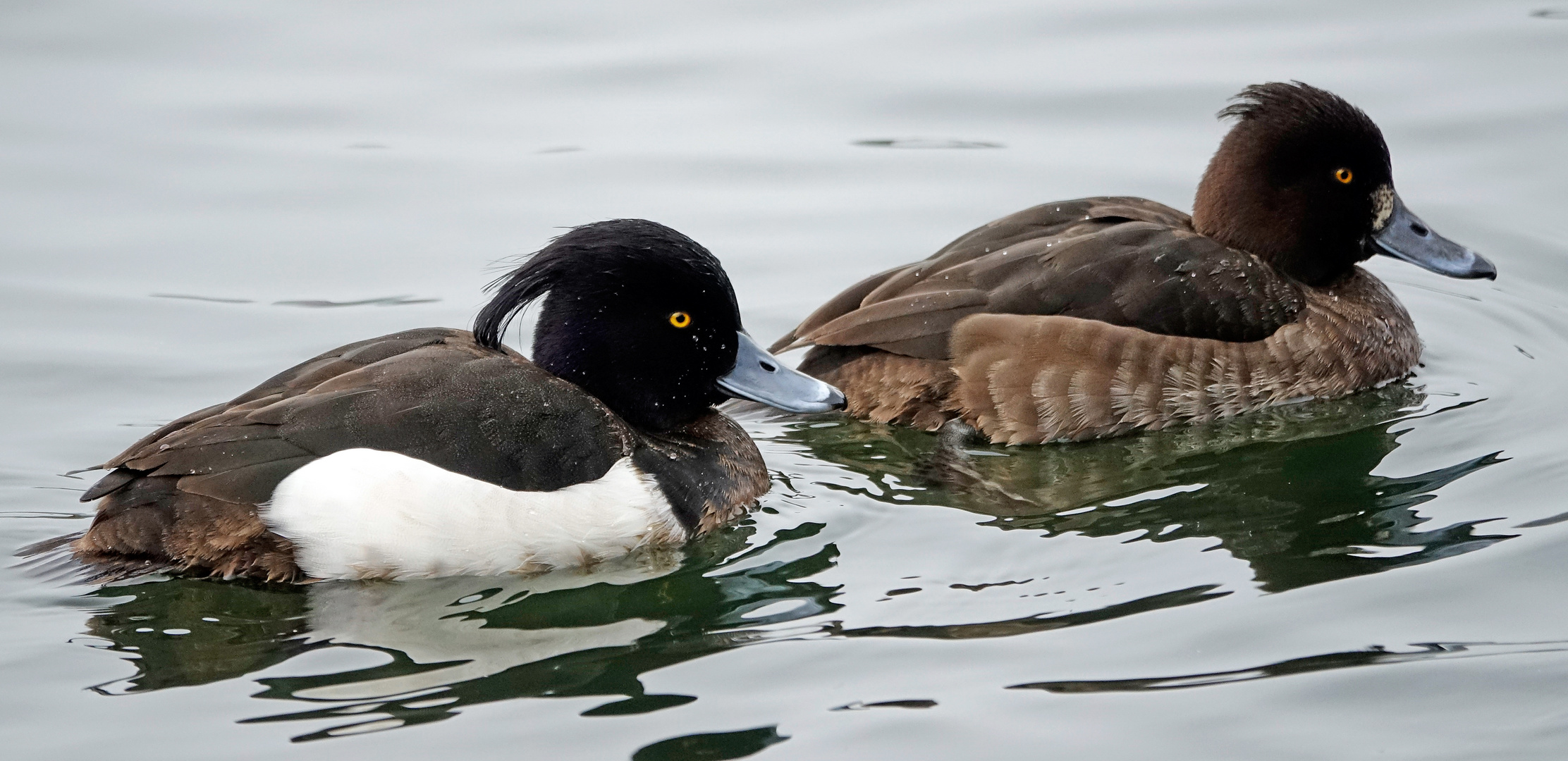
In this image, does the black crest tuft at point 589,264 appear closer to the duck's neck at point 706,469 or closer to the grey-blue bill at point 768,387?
the grey-blue bill at point 768,387

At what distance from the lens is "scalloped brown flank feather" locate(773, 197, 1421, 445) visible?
298 inches

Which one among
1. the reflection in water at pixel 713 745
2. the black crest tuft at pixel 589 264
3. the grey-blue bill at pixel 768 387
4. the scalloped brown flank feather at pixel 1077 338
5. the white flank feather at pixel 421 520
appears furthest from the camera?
the scalloped brown flank feather at pixel 1077 338

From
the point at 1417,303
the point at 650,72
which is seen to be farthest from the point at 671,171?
the point at 1417,303

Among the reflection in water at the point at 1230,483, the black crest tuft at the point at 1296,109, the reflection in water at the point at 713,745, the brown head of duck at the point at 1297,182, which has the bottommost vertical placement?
the reflection in water at the point at 713,745

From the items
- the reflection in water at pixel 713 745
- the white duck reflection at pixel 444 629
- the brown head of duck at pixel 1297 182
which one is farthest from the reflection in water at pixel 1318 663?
the brown head of duck at pixel 1297 182

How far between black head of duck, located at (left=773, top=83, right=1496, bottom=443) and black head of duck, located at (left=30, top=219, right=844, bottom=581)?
1.13 metres

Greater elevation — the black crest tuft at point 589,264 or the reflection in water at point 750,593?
the black crest tuft at point 589,264

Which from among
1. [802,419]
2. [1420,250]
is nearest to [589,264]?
[802,419]

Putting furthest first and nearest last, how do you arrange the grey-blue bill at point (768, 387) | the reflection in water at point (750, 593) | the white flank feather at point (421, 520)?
the grey-blue bill at point (768, 387) < the white flank feather at point (421, 520) < the reflection in water at point (750, 593)

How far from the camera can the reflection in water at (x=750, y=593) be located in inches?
215

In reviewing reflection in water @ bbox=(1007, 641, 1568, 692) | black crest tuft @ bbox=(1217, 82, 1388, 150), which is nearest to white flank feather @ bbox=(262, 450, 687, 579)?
reflection in water @ bbox=(1007, 641, 1568, 692)

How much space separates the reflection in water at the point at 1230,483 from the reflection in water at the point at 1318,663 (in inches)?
20.3

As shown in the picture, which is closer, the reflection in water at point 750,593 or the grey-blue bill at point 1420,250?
the reflection in water at point 750,593

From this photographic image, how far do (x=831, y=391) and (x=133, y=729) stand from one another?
2.88 m
